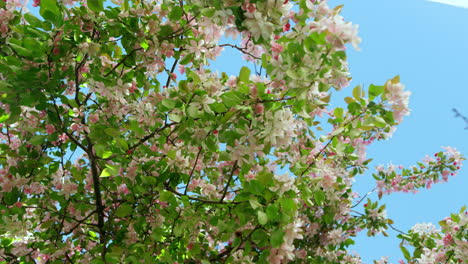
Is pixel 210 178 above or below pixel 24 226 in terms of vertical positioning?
above

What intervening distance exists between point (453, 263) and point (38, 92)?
3569mm

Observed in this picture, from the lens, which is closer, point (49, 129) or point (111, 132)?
point (111, 132)

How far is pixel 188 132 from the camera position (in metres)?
2.41

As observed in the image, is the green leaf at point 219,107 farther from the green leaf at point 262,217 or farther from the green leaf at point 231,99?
the green leaf at point 262,217

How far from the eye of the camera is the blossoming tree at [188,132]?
2.08 meters

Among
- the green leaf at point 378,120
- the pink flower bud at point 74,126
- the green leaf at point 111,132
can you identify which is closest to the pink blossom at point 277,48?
the green leaf at point 378,120

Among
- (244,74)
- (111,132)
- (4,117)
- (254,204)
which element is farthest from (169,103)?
(4,117)

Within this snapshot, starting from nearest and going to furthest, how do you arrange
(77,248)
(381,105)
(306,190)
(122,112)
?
(381,105) < (306,190) < (122,112) < (77,248)

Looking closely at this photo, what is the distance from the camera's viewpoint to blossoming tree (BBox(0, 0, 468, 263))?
6.84 feet

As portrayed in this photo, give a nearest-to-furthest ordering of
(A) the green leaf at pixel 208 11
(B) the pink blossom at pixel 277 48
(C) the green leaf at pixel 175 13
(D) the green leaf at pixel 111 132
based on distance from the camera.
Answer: (A) the green leaf at pixel 208 11 < (B) the pink blossom at pixel 277 48 < (D) the green leaf at pixel 111 132 < (C) the green leaf at pixel 175 13

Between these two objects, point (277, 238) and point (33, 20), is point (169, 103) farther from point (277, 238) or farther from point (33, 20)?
point (33, 20)

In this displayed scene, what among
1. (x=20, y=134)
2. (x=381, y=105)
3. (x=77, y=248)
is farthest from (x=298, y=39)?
(x=77, y=248)

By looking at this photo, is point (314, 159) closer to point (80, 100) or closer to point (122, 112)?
point (122, 112)

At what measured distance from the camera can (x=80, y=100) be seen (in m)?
3.36
